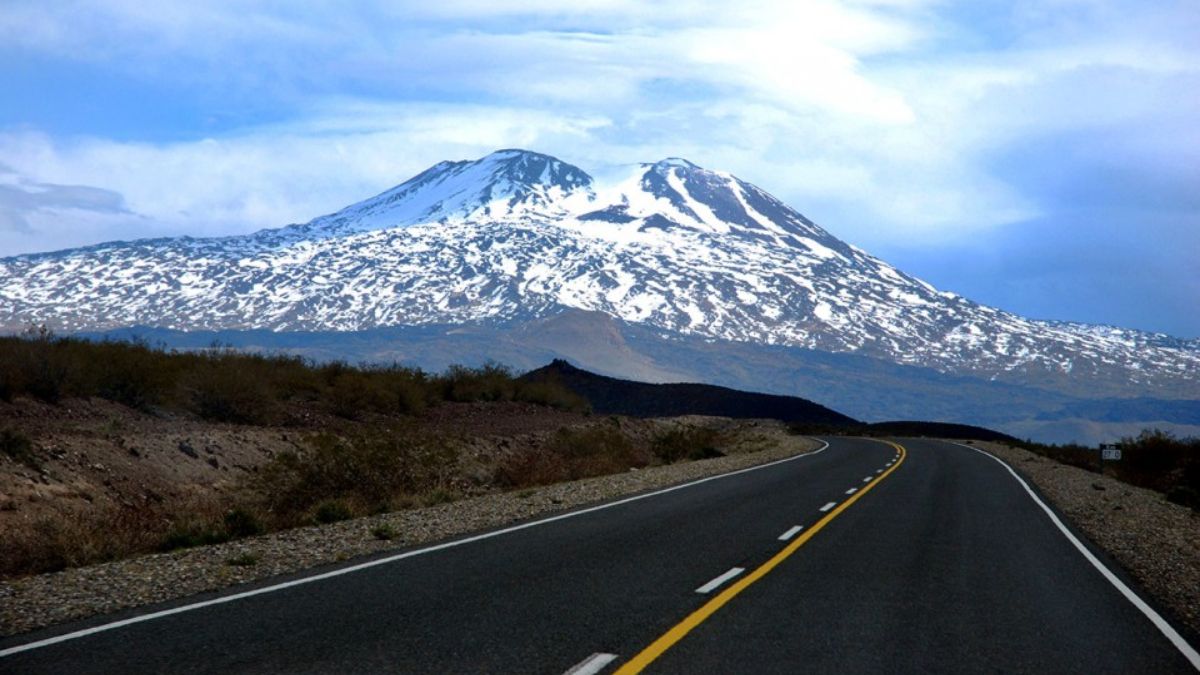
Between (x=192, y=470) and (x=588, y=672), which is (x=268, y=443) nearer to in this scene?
(x=192, y=470)

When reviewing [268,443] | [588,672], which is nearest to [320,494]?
[268,443]

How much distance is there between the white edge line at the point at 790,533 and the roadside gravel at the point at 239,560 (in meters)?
3.49

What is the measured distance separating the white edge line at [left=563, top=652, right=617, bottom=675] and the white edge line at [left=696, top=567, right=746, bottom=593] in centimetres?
267

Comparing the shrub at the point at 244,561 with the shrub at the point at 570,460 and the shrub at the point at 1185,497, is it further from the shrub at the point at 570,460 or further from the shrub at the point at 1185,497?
the shrub at the point at 1185,497

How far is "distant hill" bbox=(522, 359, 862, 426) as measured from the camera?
297ft

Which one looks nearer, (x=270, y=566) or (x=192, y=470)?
(x=270, y=566)

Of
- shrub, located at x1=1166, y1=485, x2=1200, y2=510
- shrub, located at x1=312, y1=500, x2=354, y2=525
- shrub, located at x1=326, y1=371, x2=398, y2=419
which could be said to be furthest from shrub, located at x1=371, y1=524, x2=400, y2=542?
shrub, located at x1=1166, y1=485, x2=1200, y2=510

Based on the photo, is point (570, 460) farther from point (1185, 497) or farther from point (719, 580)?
point (719, 580)

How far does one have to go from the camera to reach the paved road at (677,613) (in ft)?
25.1

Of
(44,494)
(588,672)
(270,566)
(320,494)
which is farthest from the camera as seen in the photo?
(320,494)

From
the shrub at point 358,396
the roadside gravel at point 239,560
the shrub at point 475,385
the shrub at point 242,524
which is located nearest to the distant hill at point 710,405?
the shrub at point 475,385

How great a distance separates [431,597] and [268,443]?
1568 centimetres

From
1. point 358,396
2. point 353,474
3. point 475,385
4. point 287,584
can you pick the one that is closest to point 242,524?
point 287,584

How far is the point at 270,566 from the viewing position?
11.5 m
